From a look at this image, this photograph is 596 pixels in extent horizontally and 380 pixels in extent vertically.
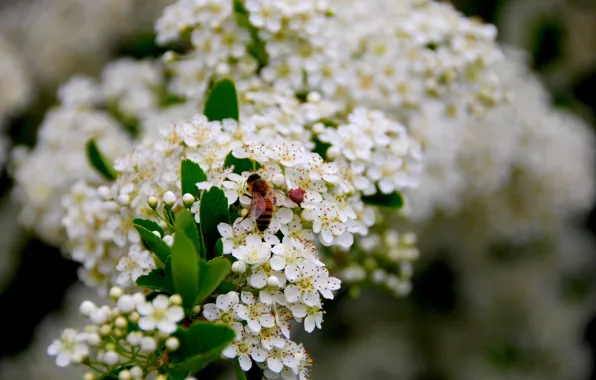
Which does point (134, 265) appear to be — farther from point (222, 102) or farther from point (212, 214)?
point (222, 102)

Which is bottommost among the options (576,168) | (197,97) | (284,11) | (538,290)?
(538,290)

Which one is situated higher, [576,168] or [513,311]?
[576,168]

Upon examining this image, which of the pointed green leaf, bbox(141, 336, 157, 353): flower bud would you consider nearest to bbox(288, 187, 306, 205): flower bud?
the pointed green leaf

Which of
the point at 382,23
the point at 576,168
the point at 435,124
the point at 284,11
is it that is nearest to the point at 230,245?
the point at 284,11

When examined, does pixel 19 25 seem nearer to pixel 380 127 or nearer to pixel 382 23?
pixel 382 23

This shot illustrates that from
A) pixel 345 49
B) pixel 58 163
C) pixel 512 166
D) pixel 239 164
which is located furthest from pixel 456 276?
pixel 239 164

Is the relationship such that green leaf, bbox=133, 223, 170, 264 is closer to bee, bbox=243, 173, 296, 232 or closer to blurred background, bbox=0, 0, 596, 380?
bee, bbox=243, 173, 296, 232
